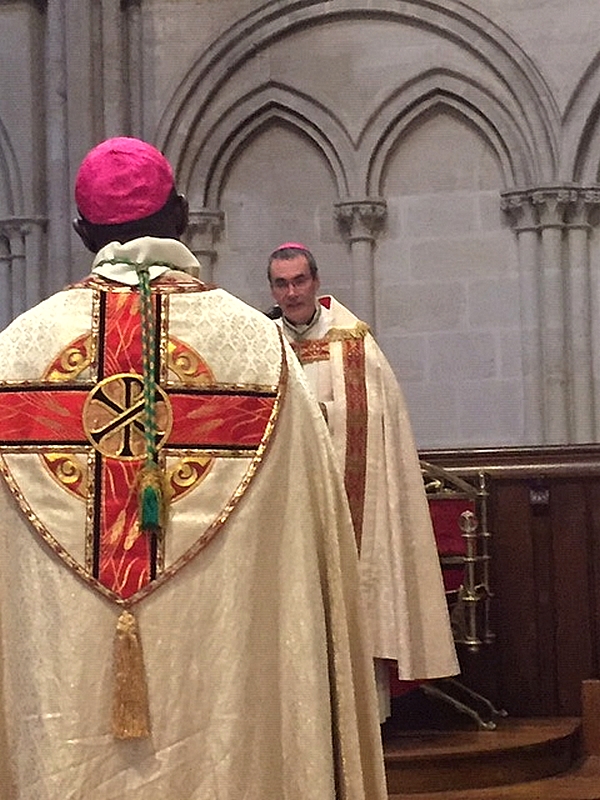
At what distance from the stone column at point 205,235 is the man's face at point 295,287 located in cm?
400

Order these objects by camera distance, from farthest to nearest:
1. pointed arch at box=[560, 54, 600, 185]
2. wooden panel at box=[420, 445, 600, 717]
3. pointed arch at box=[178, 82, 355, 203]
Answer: pointed arch at box=[178, 82, 355, 203], pointed arch at box=[560, 54, 600, 185], wooden panel at box=[420, 445, 600, 717]

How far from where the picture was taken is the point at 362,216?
8.08 m

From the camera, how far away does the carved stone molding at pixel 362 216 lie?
8.09m

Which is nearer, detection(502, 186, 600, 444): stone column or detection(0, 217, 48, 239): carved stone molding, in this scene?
detection(502, 186, 600, 444): stone column

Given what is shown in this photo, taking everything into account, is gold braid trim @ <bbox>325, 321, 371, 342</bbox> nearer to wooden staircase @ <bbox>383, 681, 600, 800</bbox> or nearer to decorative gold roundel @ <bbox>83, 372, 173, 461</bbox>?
wooden staircase @ <bbox>383, 681, 600, 800</bbox>

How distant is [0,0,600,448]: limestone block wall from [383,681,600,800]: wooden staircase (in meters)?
3.00

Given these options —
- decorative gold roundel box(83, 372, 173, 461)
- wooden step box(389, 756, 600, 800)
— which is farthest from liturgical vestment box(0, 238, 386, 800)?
wooden step box(389, 756, 600, 800)

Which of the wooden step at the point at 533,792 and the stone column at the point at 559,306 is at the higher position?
the stone column at the point at 559,306

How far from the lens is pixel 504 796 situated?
4367mm

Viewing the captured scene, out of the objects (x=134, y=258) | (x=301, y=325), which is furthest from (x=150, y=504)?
(x=301, y=325)

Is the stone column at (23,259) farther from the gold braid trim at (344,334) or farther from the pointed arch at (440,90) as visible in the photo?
the gold braid trim at (344,334)

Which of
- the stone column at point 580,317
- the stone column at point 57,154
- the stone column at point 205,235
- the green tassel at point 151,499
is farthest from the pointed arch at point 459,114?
the green tassel at point 151,499

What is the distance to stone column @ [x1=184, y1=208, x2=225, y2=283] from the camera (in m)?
8.26

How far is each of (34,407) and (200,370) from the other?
28 cm
